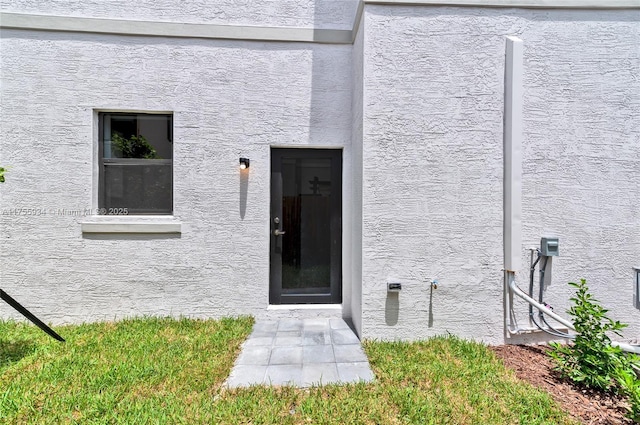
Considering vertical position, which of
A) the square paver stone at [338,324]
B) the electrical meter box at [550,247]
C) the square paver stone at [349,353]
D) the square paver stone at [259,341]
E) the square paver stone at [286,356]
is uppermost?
the electrical meter box at [550,247]

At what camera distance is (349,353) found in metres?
3.14

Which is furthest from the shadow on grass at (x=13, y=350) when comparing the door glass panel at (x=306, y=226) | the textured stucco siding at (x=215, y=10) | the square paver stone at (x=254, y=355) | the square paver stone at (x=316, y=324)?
the textured stucco siding at (x=215, y=10)

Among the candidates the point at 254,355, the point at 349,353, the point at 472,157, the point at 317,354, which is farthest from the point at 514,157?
the point at 254,355

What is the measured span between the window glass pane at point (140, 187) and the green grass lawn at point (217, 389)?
1670mm

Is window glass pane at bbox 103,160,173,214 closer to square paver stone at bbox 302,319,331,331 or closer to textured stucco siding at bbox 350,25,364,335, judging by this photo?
square paver stone at bbox 302,319,331,331

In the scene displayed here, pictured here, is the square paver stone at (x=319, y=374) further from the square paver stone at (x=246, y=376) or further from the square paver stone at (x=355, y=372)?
the square paver stone at (x=246, y=376)

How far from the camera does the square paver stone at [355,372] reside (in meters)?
2.66

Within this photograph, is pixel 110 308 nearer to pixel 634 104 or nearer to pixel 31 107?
pixel 31 107

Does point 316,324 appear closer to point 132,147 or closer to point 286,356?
point 286,356

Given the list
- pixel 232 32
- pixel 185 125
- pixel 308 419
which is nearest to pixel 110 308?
pixel 185 125

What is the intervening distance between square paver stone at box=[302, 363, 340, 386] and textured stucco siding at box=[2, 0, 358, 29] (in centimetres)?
431

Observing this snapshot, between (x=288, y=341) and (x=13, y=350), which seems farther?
(x=288, y=341)

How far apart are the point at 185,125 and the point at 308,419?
12.1ft

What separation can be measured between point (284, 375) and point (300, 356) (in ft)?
1.21
